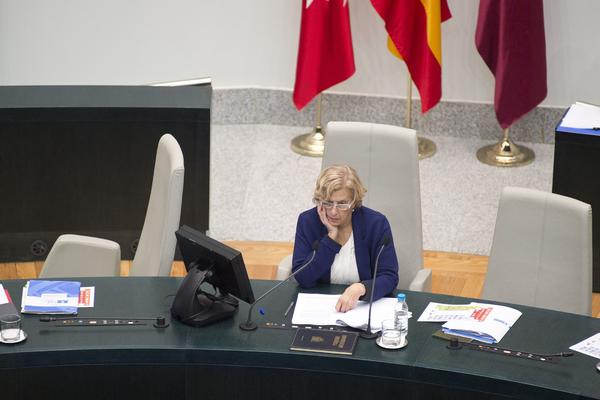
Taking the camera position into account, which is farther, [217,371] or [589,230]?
[589,230]

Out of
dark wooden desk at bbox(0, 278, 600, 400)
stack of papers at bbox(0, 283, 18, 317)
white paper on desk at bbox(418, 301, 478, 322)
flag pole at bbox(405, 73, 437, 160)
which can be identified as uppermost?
flag pole at bbox(405, 73, 437, 160)

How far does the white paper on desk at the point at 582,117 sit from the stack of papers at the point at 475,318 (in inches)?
71.7

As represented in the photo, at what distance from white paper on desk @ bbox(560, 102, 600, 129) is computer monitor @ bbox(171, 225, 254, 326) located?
7.88 feet

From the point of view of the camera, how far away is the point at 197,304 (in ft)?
13.9

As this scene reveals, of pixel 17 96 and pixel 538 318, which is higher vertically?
pixel 17 96

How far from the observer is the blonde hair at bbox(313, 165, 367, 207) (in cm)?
446

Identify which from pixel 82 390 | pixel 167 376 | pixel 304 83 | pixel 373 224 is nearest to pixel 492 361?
pixel 373 224

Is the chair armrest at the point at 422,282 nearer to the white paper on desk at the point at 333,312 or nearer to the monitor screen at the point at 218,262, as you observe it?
the white paper on desk at the point at 333,312

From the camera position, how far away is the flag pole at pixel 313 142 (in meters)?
7.80

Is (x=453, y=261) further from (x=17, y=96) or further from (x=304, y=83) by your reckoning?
(x=17, y=96)

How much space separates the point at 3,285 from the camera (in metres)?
4.54

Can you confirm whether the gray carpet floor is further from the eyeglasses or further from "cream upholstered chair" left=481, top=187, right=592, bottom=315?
the eyeglasses

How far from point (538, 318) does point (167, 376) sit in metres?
1.37

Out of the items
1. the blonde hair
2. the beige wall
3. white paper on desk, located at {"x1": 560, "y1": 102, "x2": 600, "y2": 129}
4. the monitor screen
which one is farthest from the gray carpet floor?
the monitor screen
